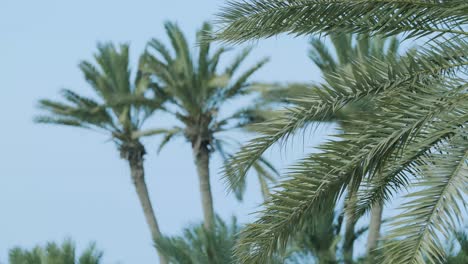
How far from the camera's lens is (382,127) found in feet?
38.9

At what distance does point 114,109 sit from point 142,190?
297 cm

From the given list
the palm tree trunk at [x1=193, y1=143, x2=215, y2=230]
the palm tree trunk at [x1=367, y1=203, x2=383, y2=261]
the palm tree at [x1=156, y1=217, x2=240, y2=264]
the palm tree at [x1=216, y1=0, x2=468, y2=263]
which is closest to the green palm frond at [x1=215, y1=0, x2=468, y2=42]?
the palm tree at [x1=216, y1=0, x2=468, y2=263]

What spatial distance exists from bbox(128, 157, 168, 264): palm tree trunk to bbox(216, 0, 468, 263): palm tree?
71.3 feet

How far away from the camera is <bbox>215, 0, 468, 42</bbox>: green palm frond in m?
12.3

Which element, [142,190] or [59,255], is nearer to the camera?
[59,255]

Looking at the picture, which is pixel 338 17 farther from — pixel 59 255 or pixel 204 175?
pixel 204 175

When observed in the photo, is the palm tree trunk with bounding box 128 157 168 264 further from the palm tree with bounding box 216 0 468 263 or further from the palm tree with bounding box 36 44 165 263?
the palm tree with bounding box 216 0 468 263

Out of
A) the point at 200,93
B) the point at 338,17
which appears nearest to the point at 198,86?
the point at 200,93

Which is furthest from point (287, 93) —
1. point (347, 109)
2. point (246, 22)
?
point (246, 22)

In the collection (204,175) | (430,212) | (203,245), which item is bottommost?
(430,212)

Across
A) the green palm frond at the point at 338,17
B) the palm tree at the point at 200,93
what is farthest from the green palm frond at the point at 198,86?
the green palm frond at the point at 338,17

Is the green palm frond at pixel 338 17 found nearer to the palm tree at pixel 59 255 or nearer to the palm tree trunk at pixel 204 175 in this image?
the palm tree at pixel 59 255

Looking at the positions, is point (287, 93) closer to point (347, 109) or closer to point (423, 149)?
point (347, 109)

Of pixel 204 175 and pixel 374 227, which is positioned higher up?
pixel 204 175
